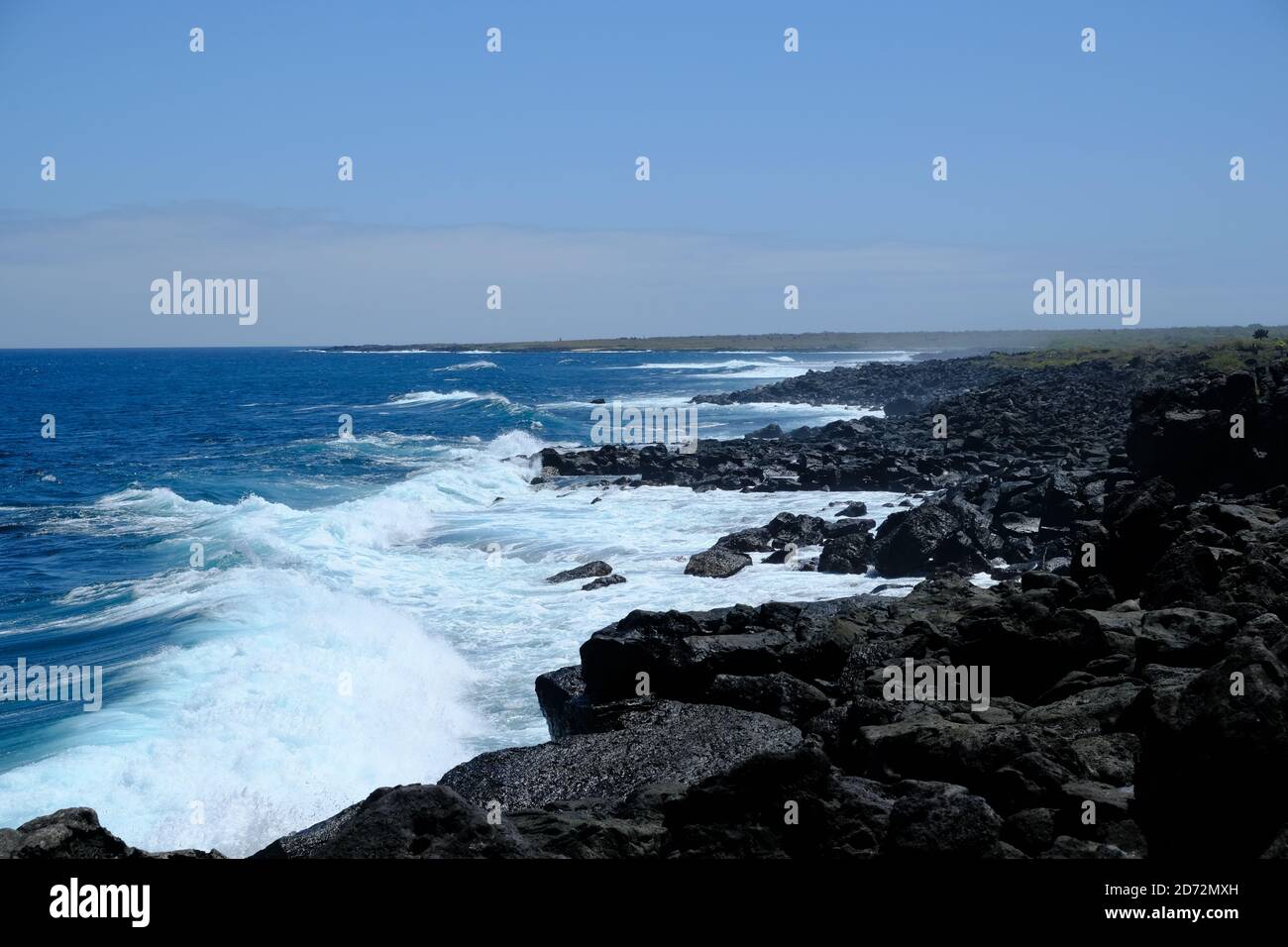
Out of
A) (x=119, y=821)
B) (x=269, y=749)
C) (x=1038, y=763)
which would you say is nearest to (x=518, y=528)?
(x=269, y=749)

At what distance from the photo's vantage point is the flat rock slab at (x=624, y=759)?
920 centimetres

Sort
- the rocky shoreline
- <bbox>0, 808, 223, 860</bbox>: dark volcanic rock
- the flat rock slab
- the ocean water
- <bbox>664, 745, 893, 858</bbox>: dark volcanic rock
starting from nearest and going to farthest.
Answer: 1. the rocky shoreline
2. <bbox>664, 745, 893, 858</bbox>: dark volcanic rock
3. <bbox>0, 808, 223, 860</bbox>: dark volcanic rock
4. the flat rock slab
5. the ocean water

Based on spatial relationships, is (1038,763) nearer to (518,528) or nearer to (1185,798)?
(1185,798)

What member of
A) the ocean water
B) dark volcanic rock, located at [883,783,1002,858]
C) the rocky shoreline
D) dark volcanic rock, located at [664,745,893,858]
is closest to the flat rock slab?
the rocky shoreline

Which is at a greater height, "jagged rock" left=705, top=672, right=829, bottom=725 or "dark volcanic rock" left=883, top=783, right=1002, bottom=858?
"dark volcanic rock" left=883, top=783, right=1002, bottom=858

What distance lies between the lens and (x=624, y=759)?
970cm

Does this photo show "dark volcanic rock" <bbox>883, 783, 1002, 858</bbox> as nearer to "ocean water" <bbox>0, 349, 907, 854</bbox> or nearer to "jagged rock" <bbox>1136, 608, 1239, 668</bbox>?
"jagged rock" <bbox>1136, 608, 1239, 668</bbox>

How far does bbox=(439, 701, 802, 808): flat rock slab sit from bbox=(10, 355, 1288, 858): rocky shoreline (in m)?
0.03

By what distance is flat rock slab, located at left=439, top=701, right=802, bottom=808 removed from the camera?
9.20 metres

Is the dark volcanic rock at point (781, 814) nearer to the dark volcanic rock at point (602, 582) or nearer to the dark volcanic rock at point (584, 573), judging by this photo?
the dark volcanic rock at point (602, 582)

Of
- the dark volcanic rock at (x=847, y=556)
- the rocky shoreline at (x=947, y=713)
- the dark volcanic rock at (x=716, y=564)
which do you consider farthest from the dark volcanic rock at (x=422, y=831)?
the dark volcanic rock at (x=847, y=556)

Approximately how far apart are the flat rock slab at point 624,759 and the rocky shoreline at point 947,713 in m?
Answer: 0.03
